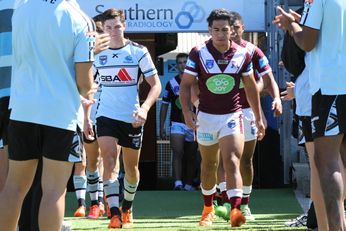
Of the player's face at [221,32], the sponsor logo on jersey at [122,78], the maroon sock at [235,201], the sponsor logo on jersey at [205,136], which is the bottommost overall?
the maroon sock at [235,201]

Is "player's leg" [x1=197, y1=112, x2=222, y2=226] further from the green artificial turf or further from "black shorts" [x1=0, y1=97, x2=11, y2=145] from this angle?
"black shorts" [x1=0, y1=97, x2=11, y2=145]

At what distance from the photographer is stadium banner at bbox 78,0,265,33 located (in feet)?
45.0

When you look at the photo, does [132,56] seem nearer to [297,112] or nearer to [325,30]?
[297,112]

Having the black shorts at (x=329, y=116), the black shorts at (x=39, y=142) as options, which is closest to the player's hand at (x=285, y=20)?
the black shorts at (x=329, y=116)

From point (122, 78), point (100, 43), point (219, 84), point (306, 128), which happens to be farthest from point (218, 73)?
point (100, 43)

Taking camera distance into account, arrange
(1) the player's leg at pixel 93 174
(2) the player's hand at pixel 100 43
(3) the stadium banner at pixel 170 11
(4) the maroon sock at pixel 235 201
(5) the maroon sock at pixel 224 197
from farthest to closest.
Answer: (3) the stadium banner at pixel 170 11, (1) the player's leg at pixel 93 174, (5) the maroon sock at pixel 224 197, (4) the maroon sock at pixel 235 201, (2) the player's hand at pixel 100 43

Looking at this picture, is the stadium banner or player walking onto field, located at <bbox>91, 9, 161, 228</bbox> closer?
player walking onto field, located at <bbox>91, 9, 161, 228</bbox>

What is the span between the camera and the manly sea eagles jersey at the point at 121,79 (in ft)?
31.8

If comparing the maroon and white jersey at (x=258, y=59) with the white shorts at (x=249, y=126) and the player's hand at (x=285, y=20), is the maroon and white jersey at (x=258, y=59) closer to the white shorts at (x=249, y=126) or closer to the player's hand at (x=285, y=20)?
the white shorts at (x=249, y=126)

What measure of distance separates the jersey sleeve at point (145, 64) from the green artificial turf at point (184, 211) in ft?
5.16

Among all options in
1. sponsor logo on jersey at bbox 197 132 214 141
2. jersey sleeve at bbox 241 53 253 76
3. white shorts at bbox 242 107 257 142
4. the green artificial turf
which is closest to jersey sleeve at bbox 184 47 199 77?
jersey sleeve at bbox 241 53 253 76

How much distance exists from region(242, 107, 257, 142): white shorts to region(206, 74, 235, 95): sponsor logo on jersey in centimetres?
96

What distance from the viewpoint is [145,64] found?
955 centimetres

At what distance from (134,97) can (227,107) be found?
3.35 feet
